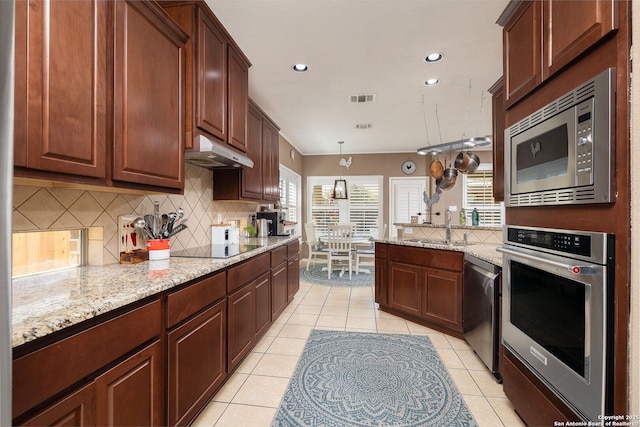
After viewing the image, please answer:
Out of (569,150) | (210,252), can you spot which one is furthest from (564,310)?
(210,252)

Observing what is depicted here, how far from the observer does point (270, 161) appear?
12.6 ft

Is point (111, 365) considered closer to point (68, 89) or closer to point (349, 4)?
point (68, 89)

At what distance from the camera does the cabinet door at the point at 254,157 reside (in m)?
3.09

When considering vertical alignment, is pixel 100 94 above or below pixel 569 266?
above

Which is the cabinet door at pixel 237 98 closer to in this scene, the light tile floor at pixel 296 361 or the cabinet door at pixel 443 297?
the light tile floor at pixel 296 361

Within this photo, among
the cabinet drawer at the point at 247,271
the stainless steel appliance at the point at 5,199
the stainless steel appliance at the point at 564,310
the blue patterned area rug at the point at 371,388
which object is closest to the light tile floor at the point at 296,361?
the blue patterned area rug at the point at 371,388

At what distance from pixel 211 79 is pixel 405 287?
108 inches

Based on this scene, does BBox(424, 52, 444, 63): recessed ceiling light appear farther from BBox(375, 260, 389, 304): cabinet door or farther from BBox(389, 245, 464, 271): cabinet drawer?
BBox(375, 260, 389, 304): cabinet door

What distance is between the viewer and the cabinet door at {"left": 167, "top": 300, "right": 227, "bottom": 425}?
136cm

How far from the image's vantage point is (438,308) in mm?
2822

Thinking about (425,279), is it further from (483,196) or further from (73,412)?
(483,196)

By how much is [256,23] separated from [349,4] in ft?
2.32

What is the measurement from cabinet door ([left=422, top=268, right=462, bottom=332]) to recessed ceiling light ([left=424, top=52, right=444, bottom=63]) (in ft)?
6.51

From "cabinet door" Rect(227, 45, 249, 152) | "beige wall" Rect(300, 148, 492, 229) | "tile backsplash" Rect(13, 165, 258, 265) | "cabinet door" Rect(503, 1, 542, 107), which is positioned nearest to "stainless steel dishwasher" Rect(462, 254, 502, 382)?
"cabinet door" Rect(503, 1, 542, 107)
